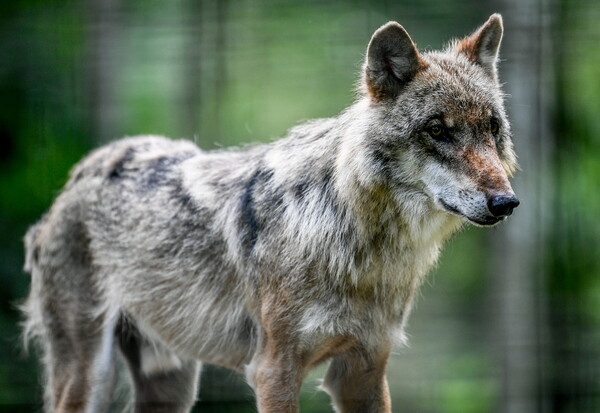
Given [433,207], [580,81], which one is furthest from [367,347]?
[580,81]

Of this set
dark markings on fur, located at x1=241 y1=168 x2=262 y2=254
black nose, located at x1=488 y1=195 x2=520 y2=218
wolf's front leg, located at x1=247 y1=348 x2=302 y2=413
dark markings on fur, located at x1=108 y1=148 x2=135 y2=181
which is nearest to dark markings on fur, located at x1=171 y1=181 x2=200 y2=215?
dark markings on fur, located at x1=241 y1=168 x2=262 y2=254

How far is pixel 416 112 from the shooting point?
408 centimetres

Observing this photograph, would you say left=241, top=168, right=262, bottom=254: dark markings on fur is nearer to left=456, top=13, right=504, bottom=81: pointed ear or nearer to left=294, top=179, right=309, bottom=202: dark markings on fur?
left=294, top=179, right=309, bottom=202: dark markings on fur

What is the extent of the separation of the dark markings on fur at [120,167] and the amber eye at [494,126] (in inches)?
95.9

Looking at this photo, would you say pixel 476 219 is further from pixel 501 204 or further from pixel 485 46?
pixel 485 46

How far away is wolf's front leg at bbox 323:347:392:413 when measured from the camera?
4.61m

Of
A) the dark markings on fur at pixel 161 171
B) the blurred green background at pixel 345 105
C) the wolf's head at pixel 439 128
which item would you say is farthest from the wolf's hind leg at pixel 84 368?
the wolf's head at pixel 439 128

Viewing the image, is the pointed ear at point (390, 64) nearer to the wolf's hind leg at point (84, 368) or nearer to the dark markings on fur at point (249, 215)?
the dark markings on fur at point (249, 215)

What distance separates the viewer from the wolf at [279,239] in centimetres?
411

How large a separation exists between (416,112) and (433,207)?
1.43ft

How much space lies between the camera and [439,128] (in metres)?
4.03

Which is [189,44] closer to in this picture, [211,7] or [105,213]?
[211,7]

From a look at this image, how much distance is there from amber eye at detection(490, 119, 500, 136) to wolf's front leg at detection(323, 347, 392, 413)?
4.05 feet

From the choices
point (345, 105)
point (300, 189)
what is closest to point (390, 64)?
point (300, 189)
